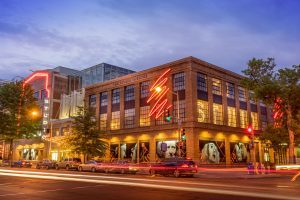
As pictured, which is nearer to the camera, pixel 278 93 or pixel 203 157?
pixel 278 93

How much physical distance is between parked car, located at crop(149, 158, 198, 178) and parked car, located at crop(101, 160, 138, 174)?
15.6 ft

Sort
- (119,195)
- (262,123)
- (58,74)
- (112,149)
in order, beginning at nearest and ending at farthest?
(119,195) → (112,149) → (262,123) → (58,74)

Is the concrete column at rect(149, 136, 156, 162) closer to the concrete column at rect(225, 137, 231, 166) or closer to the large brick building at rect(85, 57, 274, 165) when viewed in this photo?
the large brick building at rect(85, 57, 274, 165)

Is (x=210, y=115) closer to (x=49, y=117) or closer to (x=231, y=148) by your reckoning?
(x=231, y=148)

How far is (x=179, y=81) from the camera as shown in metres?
48.9

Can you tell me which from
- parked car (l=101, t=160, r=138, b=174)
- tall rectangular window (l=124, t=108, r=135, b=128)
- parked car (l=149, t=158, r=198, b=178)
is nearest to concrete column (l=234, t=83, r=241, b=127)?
tall rectangular window (l=124, t=108, r=135, b=128)

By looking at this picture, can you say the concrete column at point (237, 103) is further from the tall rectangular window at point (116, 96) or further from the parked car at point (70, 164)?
the parked car at point (70, 164)

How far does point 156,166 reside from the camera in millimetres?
33156

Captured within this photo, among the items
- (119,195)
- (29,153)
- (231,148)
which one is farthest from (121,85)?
(119,195)

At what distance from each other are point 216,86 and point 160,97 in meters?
9.45

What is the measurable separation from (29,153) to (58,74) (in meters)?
21.1

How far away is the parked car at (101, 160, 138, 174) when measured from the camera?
36875 mm

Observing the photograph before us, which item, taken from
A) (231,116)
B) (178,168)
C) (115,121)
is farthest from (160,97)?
(178,168)

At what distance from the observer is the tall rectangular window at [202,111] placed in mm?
47094
